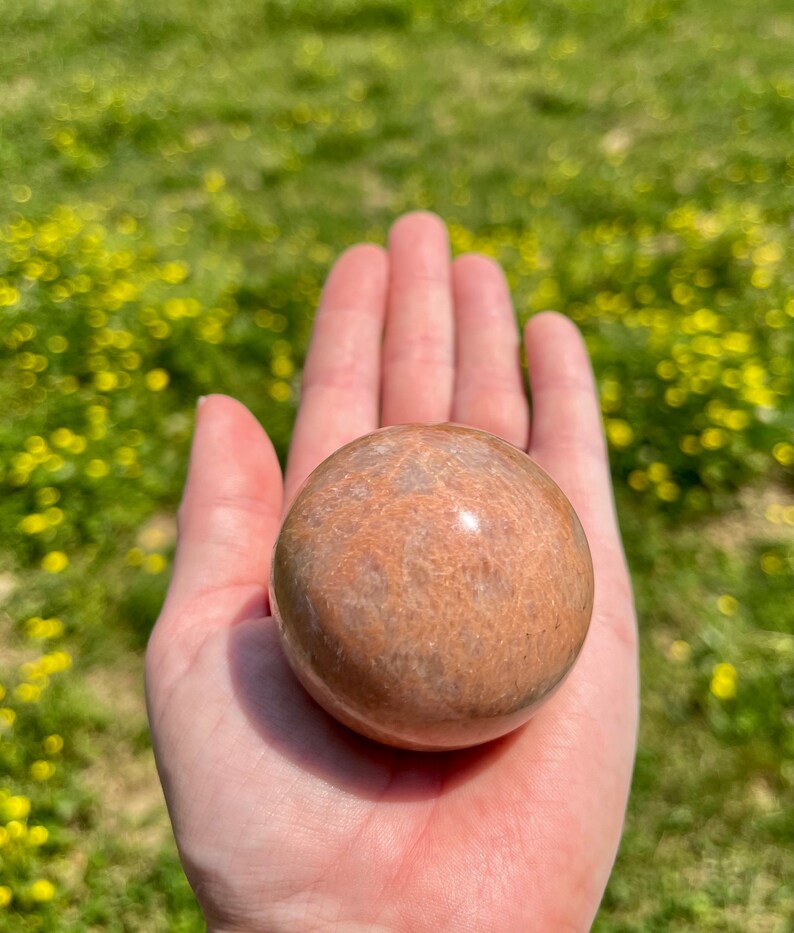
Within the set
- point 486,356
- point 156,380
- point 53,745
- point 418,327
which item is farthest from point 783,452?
point 53,745

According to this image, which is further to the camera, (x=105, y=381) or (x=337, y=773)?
(x=105, y=381)

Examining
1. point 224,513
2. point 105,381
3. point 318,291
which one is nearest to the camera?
point 224,513

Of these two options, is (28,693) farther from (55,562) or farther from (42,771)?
(55,562)

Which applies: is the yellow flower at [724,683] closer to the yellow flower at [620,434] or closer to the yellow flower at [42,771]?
the yellow flower at [620,434]

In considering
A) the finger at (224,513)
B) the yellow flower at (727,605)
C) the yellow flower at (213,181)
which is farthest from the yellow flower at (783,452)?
the yellow flower at (213,181)

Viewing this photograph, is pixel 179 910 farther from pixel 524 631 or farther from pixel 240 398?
pixel 240 398

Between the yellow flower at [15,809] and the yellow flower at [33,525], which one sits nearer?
the yellow flower at [15,809]
